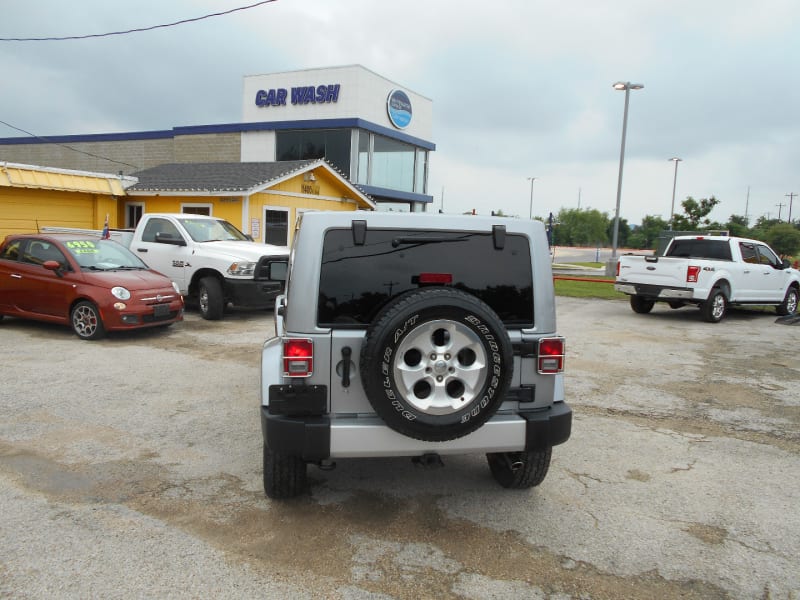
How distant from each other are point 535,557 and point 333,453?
1205 millimetres

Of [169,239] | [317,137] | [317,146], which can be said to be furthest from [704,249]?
[317,137]

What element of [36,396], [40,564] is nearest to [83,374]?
[36,396]

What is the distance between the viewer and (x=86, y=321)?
9.32 m

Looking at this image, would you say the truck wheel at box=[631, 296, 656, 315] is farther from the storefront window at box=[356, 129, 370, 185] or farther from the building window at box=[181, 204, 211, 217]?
the storefront window at box=[356, 129, 370, 185]

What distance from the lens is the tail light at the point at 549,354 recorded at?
3691 mm

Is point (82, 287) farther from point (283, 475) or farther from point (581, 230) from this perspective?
point (581, 230)

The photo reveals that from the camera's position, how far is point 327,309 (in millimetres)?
3486

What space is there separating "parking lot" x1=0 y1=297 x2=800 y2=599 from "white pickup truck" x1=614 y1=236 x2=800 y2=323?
19.9 feet

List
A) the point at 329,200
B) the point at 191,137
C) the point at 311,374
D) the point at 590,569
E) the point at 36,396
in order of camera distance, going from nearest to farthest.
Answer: the point at 590,569
the point at 311,374
the point at 36,396
the point at 329,200
the point at 191,137

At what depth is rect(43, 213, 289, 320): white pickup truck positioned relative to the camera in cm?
1147

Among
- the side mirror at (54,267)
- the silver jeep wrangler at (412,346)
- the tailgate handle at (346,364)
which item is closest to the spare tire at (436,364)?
the silver jeep wrangler at (412,346)

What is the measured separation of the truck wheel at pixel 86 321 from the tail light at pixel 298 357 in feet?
22.2

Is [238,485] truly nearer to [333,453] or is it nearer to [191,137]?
[333,453]

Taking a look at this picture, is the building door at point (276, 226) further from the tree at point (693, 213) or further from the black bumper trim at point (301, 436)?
the tree at point (693, 213)
